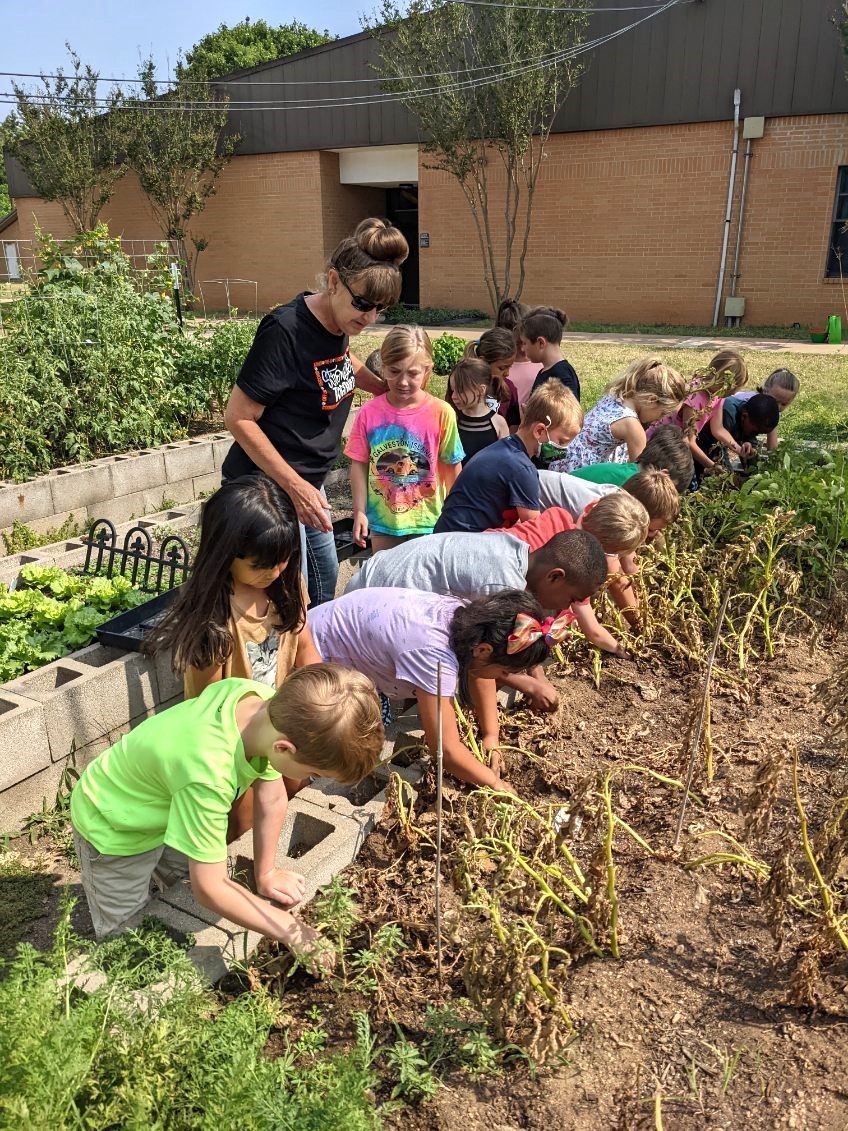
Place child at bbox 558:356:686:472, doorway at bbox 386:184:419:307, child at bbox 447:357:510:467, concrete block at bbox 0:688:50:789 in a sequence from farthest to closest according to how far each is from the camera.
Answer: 1. doorway at bbox 386:184:419:307
2. child at bbox 447:357:510:467
3. child at bbox 558:356:686:472
4. concrete block at bbox 0:688:50:789

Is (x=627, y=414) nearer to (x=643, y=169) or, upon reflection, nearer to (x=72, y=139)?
(x=643, y=169)

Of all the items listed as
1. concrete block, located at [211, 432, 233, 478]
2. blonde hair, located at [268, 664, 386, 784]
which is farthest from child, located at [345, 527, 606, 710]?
concrete block, located at [211, 432, 233, 478]

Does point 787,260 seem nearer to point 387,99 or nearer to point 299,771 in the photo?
point 387,99

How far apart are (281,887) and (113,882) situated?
1.29 ft

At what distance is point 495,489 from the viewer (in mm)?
3328

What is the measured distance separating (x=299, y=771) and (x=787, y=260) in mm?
15350

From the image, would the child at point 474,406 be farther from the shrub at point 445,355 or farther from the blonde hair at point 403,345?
the shrub at point 445,355

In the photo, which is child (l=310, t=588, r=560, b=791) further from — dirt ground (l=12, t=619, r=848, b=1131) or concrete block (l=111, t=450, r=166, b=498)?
concrete block (l=111, t=450, r=166, b=498)

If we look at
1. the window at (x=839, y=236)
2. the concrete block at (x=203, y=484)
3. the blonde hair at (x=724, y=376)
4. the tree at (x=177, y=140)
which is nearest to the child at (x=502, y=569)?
the blonde hair at (x=724, y=376)

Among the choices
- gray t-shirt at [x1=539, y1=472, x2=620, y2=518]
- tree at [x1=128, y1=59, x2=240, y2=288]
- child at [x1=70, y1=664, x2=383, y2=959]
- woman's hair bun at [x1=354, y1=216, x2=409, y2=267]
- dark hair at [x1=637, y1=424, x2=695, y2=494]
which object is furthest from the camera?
tree at [x1=128, y1=59, x2=240, y2=288]

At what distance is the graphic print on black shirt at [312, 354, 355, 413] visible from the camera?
9.51ft

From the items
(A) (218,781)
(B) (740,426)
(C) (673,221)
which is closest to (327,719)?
(A) (218,781)

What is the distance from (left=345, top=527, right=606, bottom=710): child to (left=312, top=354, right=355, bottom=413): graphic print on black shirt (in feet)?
1.87

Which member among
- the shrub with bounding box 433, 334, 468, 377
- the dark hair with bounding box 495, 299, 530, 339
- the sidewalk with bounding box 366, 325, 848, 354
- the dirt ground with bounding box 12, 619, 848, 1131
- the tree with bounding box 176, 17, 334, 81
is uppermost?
the tree with bounding box 176, 17, 334, 81
